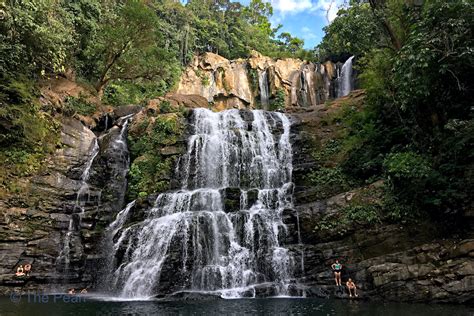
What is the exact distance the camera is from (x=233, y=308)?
33.1ft

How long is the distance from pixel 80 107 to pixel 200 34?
21.0 metres

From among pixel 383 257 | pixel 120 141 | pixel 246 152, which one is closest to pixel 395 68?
pixel 383 257

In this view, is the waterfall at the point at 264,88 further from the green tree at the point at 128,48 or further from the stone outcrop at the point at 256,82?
the green tree at the point at 128,48

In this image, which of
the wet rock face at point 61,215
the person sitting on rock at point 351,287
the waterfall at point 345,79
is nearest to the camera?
the person sitting on rock at point 351,287

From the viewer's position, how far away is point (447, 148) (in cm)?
1290

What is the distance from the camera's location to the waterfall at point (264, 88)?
36219 millimetres

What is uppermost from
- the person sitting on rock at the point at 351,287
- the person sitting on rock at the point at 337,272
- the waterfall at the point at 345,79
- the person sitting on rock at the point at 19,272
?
the waterfall at the point at 345,79

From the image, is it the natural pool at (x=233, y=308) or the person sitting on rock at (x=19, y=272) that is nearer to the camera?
the natural pool at (x=233, y=308)

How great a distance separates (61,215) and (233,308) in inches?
425

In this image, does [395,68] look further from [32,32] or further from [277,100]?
[277,100]

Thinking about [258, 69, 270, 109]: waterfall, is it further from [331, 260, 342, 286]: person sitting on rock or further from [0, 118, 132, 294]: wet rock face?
[331, 260, 342, 286]: person sitting on rock

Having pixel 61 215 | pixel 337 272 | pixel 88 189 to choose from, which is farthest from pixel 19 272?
pixel 337 272

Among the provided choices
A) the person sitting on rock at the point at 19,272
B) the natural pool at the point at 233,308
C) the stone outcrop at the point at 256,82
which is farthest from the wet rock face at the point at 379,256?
the stone outcrop at the point at 256,82

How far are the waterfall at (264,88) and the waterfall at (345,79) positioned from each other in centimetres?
715
